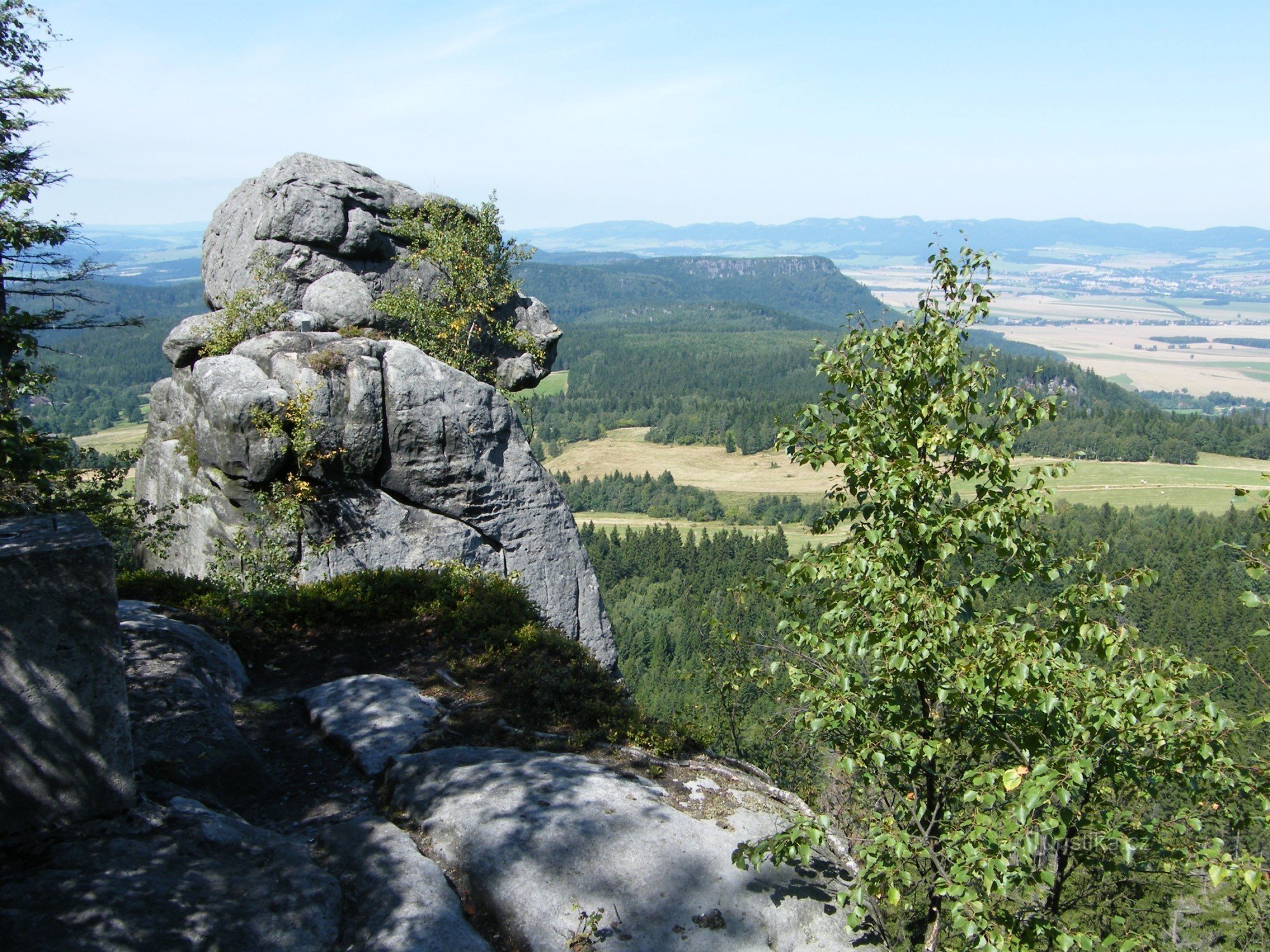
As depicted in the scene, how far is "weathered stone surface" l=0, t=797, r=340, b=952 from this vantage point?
5926 millimetres

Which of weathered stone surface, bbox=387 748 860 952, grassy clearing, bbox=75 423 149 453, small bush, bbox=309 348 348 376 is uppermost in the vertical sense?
small bush, bbox=309 348 348 376

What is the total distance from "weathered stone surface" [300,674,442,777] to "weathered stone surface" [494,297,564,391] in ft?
43.3

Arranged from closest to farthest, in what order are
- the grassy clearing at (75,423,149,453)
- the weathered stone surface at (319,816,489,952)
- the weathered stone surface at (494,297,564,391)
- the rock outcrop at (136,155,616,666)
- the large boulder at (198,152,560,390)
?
the weathered stone surface at (319,816,489,952) < the rock outcrop at (136,155,616,666) < the large boulder at (198,152,560,390) < the weathered stone surface at (494,297,564,391) < the grassy clearing at (75,423,149,453)

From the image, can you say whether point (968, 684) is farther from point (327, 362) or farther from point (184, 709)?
point (327, 362)

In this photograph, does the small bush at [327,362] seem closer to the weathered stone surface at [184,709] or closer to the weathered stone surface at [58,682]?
the weathered stone surface at [184,709]

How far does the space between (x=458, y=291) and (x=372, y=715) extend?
15.1 metres

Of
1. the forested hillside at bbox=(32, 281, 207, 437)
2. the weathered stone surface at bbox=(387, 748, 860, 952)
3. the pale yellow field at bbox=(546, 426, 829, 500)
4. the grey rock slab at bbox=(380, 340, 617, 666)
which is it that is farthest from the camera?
the pale yellow field at bbox=(546, 426, 829, 500)

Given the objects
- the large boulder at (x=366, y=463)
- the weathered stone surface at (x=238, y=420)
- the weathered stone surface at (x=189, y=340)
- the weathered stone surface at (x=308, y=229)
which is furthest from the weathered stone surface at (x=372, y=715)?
the weathered stone surface at (x=308, y=229)

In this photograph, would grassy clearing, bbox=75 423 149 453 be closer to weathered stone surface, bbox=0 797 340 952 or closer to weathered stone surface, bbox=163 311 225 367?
weathered stone surface, bbox=163 311 225 367

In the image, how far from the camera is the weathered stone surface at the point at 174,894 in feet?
19.4

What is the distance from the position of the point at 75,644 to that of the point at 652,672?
283 feet

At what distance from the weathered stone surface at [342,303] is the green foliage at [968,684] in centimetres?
1636

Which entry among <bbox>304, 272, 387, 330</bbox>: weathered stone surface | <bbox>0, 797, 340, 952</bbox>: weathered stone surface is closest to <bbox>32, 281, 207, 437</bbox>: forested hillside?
<bbox>304, 272, 387, 330</bbox>: weathered stone surface

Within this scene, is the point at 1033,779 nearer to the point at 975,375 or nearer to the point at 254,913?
the point at 975,375
